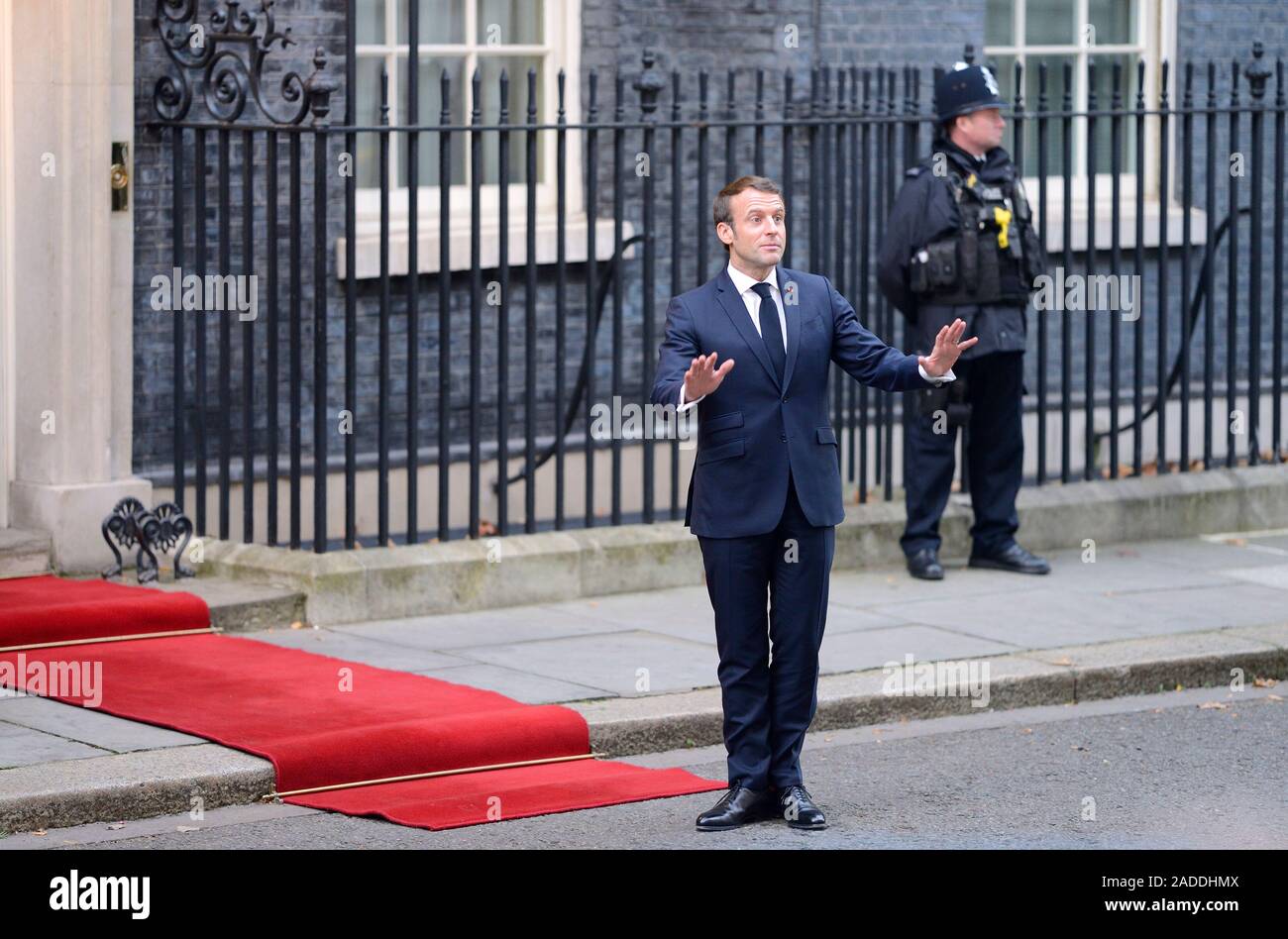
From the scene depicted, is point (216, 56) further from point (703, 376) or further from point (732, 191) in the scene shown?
point (703, 376)

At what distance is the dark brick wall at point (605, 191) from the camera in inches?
408

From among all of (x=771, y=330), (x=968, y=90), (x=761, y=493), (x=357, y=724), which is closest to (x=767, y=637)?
(x=761, y=493)

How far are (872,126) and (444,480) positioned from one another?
3.37 m

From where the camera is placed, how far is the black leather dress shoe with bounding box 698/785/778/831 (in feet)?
22.2

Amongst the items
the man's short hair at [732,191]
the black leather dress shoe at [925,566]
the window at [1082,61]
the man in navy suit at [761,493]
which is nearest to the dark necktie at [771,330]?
the man in navy suit at [761,493]

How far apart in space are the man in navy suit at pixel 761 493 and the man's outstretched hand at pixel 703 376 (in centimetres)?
31

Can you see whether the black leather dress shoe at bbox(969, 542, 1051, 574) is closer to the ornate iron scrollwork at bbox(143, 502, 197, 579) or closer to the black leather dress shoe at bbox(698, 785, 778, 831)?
the ornate iron scrollwork at bbox(143, 502, 197, 579)

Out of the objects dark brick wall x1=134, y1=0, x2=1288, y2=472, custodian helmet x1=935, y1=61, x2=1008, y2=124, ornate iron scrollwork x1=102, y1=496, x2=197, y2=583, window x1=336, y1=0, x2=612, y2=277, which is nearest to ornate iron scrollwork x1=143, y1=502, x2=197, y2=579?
ornate iron scrollwork x1=102, y1=496, x2=197, y2=583

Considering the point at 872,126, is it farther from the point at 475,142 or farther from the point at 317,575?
the point at 317,575

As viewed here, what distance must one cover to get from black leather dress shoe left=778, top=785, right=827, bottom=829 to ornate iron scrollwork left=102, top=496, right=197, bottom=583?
3571 millimetres

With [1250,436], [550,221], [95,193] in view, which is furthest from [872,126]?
[95,193]

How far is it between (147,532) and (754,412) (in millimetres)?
3538

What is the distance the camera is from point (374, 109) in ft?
37.2
